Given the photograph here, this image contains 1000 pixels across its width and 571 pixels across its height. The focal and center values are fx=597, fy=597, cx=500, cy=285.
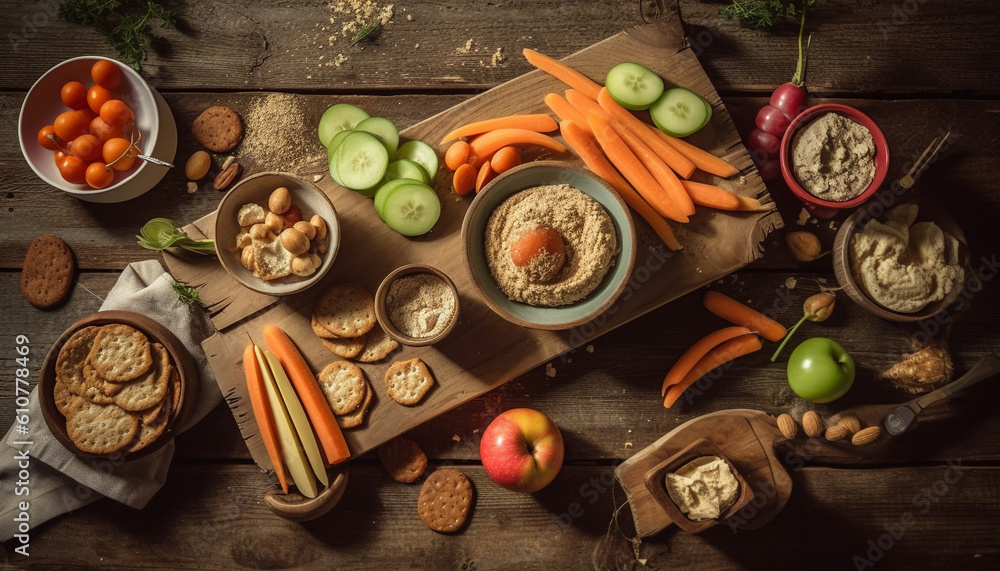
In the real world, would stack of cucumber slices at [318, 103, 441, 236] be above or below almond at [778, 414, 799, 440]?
above

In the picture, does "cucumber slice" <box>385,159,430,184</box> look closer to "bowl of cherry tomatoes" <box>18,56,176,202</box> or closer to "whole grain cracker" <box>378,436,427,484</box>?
"bowl of cherry tomatoes" <box>18,56,176,202</box>

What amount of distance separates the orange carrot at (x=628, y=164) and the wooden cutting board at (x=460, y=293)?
0.13 metres

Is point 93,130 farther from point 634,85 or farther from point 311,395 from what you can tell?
point 634,85

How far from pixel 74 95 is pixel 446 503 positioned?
8.86 feet

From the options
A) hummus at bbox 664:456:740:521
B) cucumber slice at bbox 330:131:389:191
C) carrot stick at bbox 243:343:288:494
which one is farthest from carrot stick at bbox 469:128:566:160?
hummus at bbox 664:456:740:521

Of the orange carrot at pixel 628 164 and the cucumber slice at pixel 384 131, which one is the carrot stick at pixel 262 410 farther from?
the orange carrot at pixel 628 164

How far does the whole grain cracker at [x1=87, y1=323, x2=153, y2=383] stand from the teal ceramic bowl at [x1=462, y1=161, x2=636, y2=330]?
1.56 m

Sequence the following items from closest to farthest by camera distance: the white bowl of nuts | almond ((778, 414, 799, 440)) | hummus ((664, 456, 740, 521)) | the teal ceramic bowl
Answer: the teal ceramic bowl, the white bowl of nuts, hummus ((664, 456, 740, 521)), almond ((778, 414, 799, 440))

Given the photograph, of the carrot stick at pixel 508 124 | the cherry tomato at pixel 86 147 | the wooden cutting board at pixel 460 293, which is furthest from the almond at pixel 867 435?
the cherry tomato at pixel 86 147

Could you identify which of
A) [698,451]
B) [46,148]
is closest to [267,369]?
[46,148]

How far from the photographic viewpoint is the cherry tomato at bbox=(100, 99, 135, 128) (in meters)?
2.83

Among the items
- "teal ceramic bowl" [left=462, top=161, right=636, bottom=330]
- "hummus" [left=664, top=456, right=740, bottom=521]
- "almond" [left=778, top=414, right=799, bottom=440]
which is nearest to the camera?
"teal ceramic bowl" [left=462, top=161, right=636, bottom=330]

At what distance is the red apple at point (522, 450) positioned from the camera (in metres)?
2.74

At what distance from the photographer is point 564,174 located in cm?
260
